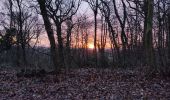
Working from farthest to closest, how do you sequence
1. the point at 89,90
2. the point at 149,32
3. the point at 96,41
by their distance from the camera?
the point at 96,41, the point at 149,32, the point at 89,90

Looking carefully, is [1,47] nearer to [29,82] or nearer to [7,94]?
[29,82]

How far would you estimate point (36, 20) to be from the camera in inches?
2689

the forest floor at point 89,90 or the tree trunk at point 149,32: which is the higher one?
the tree trunk at point 149,32

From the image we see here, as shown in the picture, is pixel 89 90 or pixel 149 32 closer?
pixel 89 90

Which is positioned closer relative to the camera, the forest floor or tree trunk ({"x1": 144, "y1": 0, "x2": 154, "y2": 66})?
the forest floor

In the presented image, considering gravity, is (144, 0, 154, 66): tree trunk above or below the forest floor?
above

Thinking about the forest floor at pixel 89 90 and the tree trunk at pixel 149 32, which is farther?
the tree trunk at pixel 149 32

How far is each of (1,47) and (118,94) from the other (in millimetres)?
38678

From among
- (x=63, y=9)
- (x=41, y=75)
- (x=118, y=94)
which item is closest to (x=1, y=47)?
(x=63, y=9)

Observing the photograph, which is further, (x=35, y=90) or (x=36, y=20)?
(x=36, y=20)

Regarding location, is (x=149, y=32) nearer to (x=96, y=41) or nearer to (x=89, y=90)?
(x=89, y=90)

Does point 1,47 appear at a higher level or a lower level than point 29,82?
higher

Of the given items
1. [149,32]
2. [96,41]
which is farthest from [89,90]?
[96,41]

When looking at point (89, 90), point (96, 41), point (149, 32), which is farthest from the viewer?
point (96, 41)
